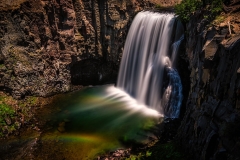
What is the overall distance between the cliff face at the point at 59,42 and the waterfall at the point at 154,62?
1.70m

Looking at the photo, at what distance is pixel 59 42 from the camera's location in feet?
61.7

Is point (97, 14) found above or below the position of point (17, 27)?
above

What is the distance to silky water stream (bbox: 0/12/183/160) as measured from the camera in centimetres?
1296

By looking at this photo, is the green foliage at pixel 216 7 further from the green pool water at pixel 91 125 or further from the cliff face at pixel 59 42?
the cliff face at pixel 59 42

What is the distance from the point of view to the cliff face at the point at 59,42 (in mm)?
16531

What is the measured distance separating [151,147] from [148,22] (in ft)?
31.4

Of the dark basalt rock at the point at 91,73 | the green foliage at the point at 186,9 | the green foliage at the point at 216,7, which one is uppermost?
the green foliage at the point at 186,9

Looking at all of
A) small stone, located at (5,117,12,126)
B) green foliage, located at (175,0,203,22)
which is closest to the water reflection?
small stone, located at (5,117,12,126)

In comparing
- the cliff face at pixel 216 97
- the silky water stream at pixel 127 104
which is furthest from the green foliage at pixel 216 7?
the silky water stream at pixel 127 104

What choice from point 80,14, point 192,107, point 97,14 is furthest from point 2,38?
point 192,107

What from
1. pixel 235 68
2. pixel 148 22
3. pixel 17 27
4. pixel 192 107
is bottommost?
pixel 192 107

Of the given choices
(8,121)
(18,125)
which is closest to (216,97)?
(18,125)

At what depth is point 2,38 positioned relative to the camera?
16.2 m

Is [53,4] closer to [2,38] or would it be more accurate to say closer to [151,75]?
[2,38]
